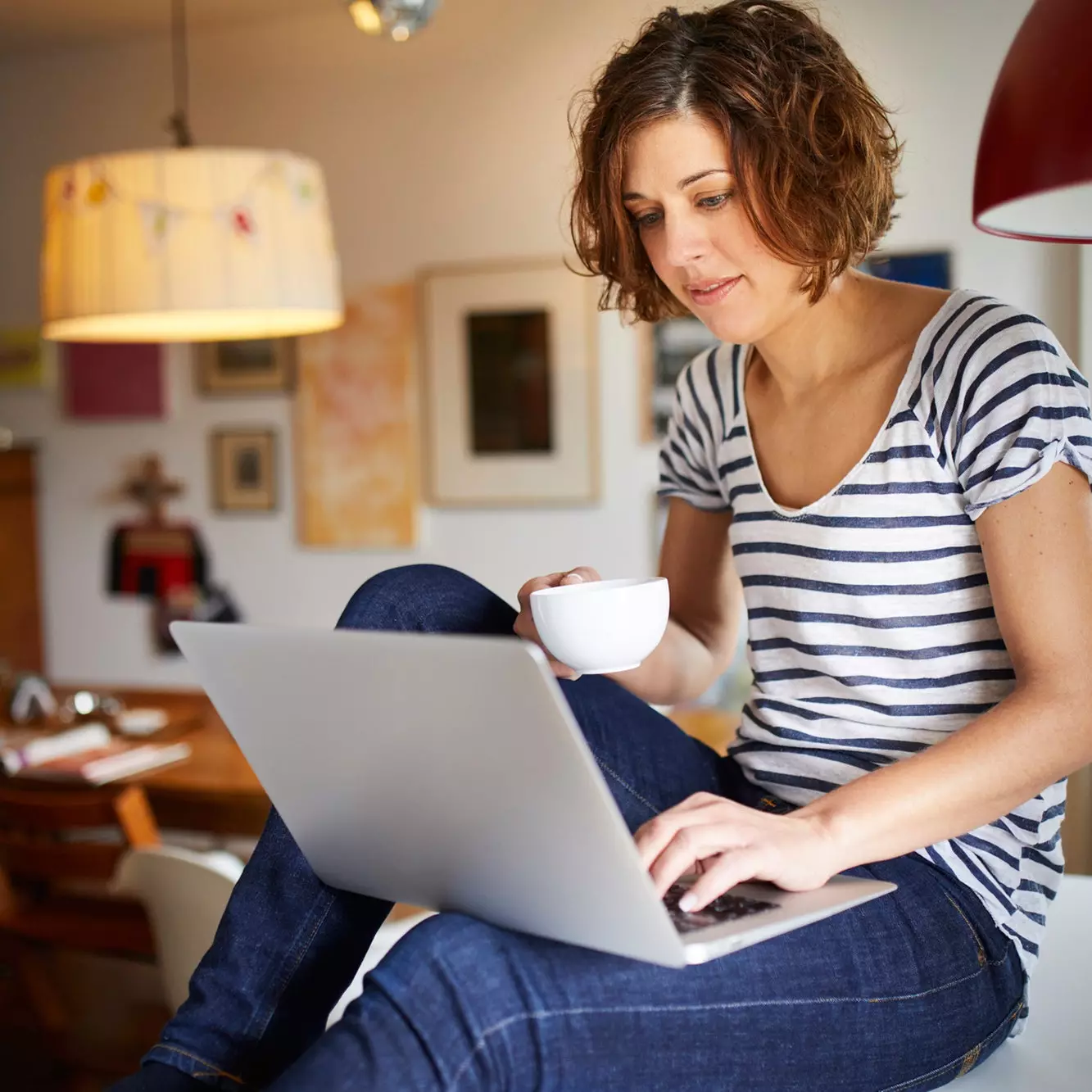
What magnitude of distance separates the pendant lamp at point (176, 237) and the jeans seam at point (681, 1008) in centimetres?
155

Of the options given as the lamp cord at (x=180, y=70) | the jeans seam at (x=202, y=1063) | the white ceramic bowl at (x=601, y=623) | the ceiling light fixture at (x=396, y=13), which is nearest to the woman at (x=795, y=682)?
the jeans seam at (x=202, y=1063)

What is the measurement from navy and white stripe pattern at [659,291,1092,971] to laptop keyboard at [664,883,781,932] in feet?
0.85

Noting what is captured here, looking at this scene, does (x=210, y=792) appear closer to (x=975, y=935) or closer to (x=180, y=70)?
(x=975, y=935)

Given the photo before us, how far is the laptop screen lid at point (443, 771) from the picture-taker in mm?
680

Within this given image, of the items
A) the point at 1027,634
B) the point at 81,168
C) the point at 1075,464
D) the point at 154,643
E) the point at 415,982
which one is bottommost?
the point at 154,643

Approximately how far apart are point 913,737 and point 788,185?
0.47m

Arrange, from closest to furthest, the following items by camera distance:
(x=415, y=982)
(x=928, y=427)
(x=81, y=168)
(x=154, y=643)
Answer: (x=415, y=982)
(x=928, y=427)
(x=81, y=168)
(x=154, y=643)

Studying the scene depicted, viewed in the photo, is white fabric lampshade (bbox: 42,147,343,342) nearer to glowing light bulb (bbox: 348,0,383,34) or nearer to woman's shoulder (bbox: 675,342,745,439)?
glowing light bulb (bbox: 348,0,383,34)

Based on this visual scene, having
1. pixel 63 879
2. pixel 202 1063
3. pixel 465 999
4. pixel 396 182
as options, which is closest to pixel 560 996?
pixel 465 999

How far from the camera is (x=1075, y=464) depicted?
937 mm

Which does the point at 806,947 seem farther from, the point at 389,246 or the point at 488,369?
the point at 389,246

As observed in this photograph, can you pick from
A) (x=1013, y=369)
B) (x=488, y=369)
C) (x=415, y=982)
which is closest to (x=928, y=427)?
(x=1013, y=369)

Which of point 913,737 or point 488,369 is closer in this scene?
point 913,737

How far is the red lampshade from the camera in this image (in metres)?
0.75
